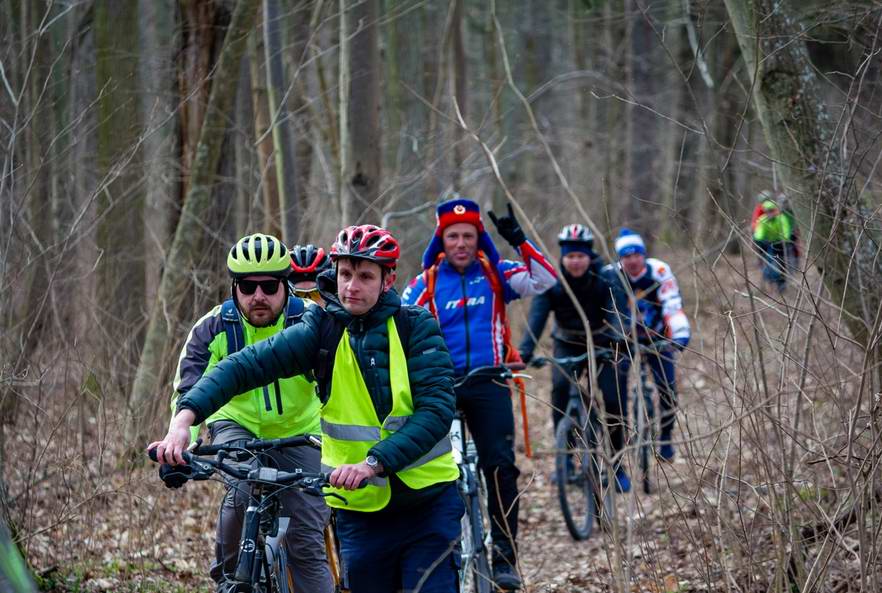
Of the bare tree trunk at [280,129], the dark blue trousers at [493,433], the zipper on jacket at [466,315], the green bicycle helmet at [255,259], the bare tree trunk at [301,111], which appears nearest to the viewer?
the green bicycle helmet at [255,259]

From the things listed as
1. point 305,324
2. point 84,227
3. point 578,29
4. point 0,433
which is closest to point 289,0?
point 84,227

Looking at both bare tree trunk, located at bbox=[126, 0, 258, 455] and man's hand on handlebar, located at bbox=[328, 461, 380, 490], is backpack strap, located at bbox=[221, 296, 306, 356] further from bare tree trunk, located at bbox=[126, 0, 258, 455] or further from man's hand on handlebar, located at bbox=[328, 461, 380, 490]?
bare tree trunk, located at bbox=[126, 0, 258, 455]

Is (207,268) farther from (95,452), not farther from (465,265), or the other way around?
(465,265)

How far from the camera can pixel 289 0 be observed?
40.0ft

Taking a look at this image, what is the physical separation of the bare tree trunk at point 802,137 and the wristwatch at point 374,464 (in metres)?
2.80

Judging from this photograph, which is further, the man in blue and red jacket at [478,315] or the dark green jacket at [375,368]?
the man in blue and red jacket at [478,315]

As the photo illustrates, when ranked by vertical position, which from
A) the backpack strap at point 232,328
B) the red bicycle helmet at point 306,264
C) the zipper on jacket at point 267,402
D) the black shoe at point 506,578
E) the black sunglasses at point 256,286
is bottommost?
the black shoe at point 506,578

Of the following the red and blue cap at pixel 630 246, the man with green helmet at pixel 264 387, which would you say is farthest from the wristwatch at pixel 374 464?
the red and blue cap at pixel 630 246

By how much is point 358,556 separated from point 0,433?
2809 mm

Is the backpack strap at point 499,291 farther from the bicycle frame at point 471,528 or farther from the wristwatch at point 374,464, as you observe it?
the wristwatch at point 374,464

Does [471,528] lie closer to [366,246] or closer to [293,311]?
[293,311]

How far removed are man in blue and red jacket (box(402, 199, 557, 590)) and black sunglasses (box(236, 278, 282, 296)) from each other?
166cm

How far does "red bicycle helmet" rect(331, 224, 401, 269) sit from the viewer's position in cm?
422

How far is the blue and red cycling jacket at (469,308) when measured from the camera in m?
6.64
